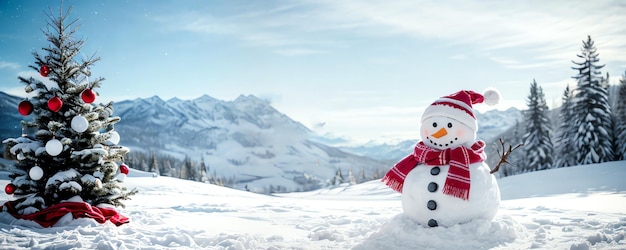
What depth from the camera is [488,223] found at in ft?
22.1

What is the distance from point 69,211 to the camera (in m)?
7.49

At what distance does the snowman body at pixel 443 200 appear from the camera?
680cm

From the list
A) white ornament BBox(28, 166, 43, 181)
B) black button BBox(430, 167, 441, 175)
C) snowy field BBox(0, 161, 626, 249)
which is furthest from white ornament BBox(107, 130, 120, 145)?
black button BBox(430, 167, 441, 175)

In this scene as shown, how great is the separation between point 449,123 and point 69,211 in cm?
723

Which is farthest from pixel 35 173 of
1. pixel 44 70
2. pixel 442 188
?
pixel 442 188

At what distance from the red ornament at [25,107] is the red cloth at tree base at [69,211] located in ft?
6.09

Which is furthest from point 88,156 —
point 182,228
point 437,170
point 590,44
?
point 590,44

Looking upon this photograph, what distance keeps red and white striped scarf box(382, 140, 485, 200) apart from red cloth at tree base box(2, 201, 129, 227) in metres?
5.44

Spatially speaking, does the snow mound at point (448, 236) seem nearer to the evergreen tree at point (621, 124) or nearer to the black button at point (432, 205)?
the black button at point (432, 205)

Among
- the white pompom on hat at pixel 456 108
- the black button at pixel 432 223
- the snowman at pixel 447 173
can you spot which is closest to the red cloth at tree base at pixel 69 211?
the snowman at pixel 447 173

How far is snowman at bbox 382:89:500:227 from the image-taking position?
680cm

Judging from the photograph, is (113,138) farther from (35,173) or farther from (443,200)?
(443,200)

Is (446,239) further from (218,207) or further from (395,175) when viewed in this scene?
(218,207)

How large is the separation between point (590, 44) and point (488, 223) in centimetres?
2446
